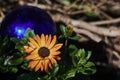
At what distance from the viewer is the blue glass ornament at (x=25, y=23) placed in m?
1.25

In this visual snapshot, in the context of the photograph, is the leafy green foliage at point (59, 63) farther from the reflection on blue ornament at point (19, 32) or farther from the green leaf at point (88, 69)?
the reflection on blue ornament at point (19, 32)

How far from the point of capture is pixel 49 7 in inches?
65.3

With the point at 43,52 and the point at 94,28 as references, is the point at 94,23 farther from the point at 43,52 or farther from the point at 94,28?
the point at 43,52

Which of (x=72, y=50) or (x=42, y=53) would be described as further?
(x=72, y=50)

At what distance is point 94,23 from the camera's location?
1.67m

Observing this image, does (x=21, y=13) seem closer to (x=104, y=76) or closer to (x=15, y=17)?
(x=15, y=17)

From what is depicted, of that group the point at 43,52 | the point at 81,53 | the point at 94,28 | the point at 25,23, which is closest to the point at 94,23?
the point at 94,28

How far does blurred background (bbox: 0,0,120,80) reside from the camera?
157 cm

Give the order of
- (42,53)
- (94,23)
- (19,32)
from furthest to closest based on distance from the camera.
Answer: (94,23) → (19,32) → (42,53)

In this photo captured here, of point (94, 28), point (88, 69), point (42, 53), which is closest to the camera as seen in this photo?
point (42, 53)

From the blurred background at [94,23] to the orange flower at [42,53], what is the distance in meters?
0.53

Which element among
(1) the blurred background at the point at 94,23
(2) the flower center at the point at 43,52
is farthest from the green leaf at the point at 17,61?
(1) the blurred background at the point at 94,23

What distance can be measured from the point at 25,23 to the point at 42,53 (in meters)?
0.33

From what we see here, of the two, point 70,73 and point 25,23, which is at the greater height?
point 25,23
